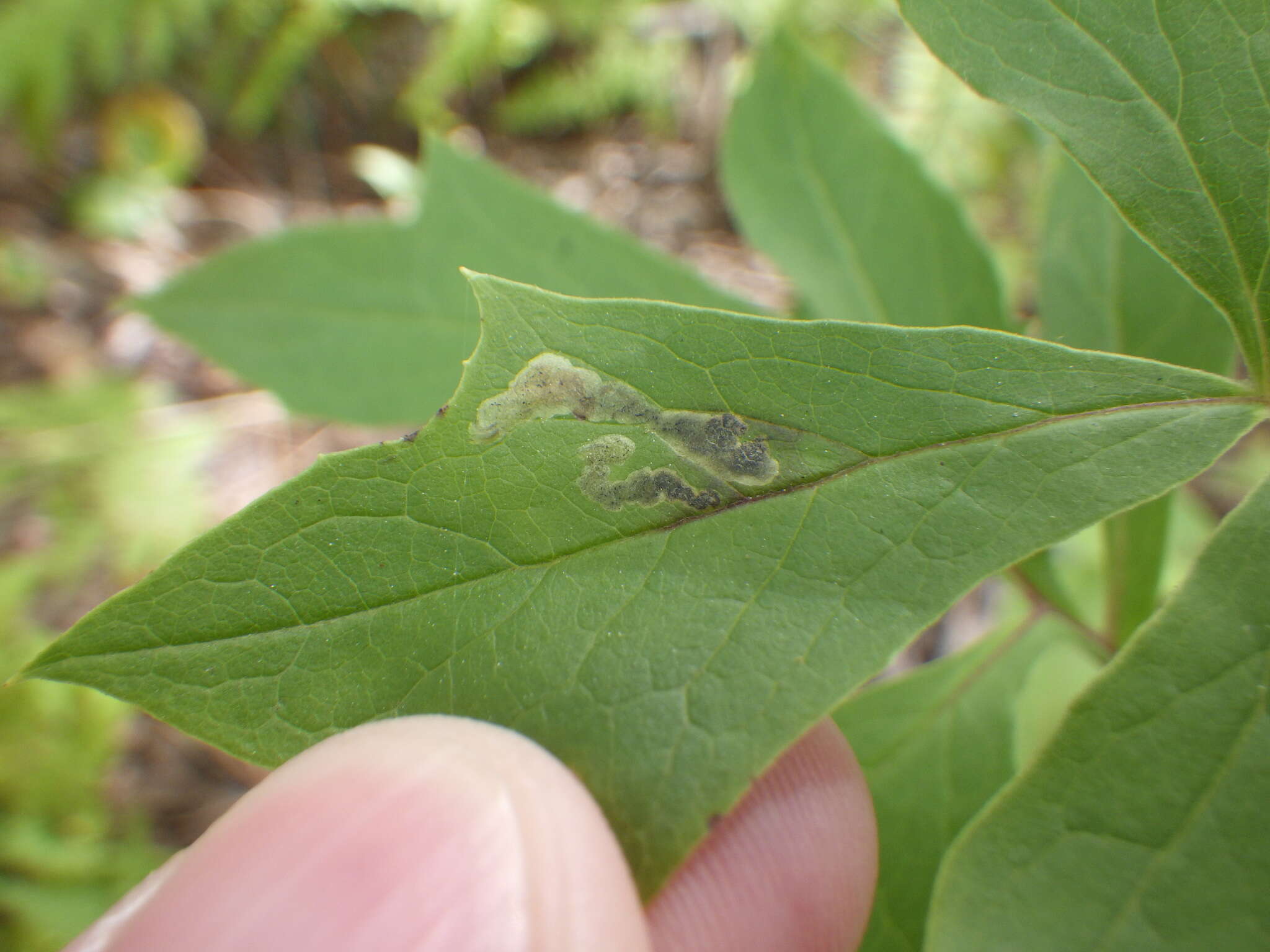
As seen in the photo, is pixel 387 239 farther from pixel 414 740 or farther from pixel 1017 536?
pixel 1017 536

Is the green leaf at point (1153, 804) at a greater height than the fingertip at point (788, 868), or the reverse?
the green leaf at point (1153, 804)

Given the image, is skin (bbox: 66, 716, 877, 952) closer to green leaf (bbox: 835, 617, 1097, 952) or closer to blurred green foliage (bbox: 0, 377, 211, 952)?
green leaf (bbox: 835, 617, 1097, 952)

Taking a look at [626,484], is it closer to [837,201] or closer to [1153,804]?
[1153,804]

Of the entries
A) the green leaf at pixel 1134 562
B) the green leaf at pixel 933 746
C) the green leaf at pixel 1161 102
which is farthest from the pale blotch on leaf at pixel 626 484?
the green leaf at pixel 1134 562

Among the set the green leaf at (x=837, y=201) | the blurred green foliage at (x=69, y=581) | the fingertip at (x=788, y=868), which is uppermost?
the green leaf at (x=837, y=201)

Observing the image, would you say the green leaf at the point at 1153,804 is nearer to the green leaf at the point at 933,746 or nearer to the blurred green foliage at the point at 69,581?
the green leaf at the point at 933,746

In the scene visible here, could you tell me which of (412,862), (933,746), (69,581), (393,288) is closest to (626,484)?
(412,862)
